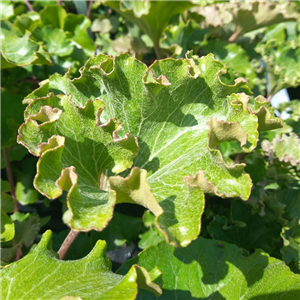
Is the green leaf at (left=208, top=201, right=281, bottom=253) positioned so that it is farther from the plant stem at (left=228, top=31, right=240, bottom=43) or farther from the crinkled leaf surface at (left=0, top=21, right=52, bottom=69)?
the plant stem at (left=228, top=31, right=240, bottom=43)

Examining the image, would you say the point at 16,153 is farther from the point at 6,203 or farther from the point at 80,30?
the point at 80,30

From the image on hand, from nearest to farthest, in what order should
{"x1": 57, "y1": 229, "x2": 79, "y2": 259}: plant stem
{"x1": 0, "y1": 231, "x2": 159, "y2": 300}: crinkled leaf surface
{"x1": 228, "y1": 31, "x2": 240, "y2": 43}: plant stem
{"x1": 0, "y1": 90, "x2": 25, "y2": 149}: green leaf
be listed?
1. {"x1": 0, "y1": 231, "x2": 159, "y2": 300}: crinkled leaf surface
2. {"x1": 57, "y1": 229, "x2": 79, "y2": 259}: plant stem
3. {"x1": 0, "y1": 90, "x2": 25, "y2": 149}: green leaf
4. {"x1": 228, "y1": 31, "x2": 240, "y2": 43}: plant stem

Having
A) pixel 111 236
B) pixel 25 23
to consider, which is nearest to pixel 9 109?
pixel 25 23

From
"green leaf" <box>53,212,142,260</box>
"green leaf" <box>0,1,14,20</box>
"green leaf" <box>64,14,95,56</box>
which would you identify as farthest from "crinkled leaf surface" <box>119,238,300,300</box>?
"green leaf" <box>0,1,14,20</box>

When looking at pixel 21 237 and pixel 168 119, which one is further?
pixel 21 237

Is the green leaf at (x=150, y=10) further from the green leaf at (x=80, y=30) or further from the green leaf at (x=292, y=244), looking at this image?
the green leaf at (x=292, y=244)

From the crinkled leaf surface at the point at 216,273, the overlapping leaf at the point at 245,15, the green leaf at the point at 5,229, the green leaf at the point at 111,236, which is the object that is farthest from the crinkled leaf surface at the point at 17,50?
the overlapping leaf at the point at 245,15

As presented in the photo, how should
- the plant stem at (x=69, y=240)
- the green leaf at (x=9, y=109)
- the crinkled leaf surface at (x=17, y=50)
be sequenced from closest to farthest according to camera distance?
1. the plant stem at (x=69, y=240)
2. the crinkled leaf surface at (x=17, y=50)
3. the green leaf at (x=9, y=109)
